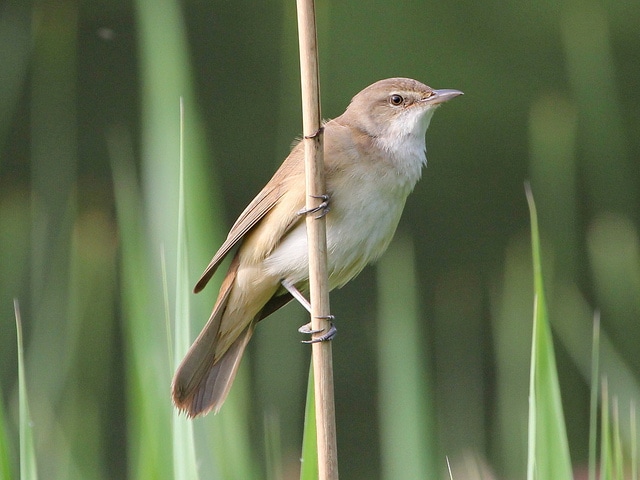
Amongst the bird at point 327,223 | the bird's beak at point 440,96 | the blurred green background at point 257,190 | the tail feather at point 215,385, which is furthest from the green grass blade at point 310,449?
the bird's beak at point 440,96

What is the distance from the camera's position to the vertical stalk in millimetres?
2057

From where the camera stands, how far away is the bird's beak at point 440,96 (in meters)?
3.05

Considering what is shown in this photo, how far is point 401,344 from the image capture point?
2.83 metres

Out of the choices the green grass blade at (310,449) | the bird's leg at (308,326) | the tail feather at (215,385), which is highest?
the bird's leg at (308,326)

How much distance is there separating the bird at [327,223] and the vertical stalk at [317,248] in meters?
0.48

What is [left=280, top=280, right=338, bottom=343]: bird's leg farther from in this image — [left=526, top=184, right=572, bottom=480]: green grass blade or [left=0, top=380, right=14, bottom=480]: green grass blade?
[left=0, top=380, right=14, bottom=480]: green grass blade

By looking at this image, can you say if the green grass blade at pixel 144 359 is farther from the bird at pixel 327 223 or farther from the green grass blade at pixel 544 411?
the green grass blade at pixel 544 411

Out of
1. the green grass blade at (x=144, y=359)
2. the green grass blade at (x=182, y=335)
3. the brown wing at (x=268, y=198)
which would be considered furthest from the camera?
the brown wing at (x=268, y=198)

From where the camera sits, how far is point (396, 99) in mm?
3203

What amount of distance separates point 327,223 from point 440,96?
582 millimetres

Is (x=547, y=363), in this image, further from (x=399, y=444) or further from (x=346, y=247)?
(x=346, y=247)

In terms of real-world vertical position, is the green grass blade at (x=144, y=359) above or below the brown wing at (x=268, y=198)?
below

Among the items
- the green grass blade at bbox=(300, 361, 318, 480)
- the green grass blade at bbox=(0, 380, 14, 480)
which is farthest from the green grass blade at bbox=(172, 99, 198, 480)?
the green grass blade at bbox=(0, 380, 14, 480)

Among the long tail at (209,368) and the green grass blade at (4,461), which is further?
the long tail at (209,368)
